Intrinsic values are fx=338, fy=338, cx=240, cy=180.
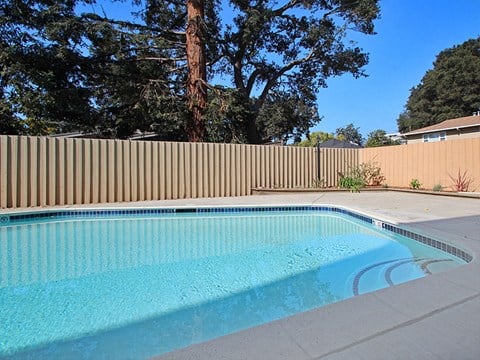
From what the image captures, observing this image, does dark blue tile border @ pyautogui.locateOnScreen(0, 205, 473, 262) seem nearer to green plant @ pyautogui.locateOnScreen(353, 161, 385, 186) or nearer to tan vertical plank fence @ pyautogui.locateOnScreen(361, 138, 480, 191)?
tan vertical plank fence @ pyautogui.locateOnScreen(361, 138, 480, 191)

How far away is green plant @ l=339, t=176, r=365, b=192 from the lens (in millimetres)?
10177

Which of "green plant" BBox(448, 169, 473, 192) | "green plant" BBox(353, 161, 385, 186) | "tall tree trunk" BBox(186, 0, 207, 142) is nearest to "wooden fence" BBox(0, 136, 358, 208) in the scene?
"green plant" BBox(353, 161, 385, 186)

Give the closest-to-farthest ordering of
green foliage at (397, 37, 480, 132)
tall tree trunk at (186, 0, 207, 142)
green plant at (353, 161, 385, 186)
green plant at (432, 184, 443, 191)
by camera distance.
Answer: green plant at (432, 184, 443, 191) < green plant at (353, 161, 385, 186) < tall tree trunk at (186, 0, 207, 142) < green foliage at (397, 37, 480, 132)

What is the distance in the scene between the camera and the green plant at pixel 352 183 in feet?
33.4

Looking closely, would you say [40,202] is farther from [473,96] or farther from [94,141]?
[473,96]

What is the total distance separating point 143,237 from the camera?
17.1ft

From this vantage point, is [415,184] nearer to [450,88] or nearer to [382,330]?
[382,330]

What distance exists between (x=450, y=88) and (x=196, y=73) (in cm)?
2965

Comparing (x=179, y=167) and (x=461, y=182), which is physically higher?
(x=179, y=167)

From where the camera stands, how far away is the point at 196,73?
11.7 metres

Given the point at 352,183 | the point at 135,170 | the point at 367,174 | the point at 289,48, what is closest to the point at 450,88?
the point at 289,48

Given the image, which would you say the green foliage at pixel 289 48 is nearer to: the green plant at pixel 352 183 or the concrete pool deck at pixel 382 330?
the green plant at pixel 352 183

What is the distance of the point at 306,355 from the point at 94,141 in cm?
743

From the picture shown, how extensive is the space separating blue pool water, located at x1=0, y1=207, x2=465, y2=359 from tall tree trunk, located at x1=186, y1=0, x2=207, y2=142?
6378 millimetres
